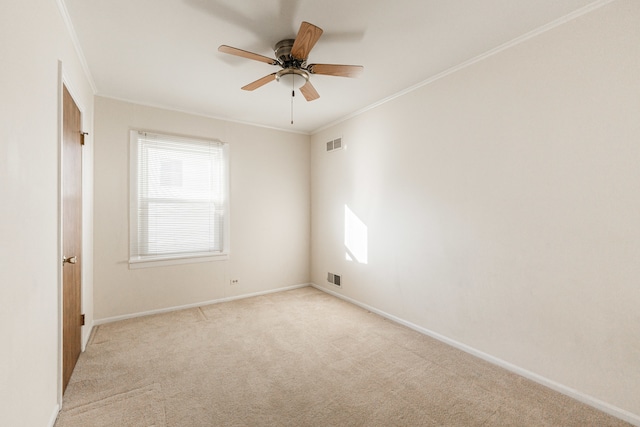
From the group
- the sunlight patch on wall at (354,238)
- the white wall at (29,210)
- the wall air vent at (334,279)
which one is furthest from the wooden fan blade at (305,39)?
the wall air vent at (334,279)

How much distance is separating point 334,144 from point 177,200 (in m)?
2.48

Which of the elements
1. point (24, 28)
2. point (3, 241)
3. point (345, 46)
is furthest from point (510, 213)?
point (24, 28)

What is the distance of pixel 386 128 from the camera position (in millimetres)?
3672

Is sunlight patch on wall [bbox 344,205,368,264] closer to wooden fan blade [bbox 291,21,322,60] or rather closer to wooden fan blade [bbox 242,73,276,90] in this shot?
wooden fan blade [bbox 242,73,276,90]

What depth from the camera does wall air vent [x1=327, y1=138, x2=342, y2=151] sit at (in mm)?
4480

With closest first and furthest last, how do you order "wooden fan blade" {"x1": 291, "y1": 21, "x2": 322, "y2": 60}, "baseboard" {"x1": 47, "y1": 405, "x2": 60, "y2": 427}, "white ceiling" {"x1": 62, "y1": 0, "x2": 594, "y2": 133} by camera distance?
"baseboard" {"x1": 47, "y1": 405, "x2": 60, "y2": 427} < "wooden fan blade" {"x1": 291, "y1": 21, "x2": 322, "y2": 60} < "white ceiling" {"x1": 62, "y1": 0, "x2": 594, "y2": 133}

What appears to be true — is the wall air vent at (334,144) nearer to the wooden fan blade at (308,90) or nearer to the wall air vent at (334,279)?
the wooden fan blade at (308,90)

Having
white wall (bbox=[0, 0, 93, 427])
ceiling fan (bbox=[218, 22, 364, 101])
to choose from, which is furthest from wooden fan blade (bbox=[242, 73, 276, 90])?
white wall (bbox=[0, 0, 93, 427])

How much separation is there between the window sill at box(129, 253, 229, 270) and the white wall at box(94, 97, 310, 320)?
0.20 ft

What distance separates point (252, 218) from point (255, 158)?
0.97m

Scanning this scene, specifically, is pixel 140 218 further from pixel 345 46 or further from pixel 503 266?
pixel 503 266

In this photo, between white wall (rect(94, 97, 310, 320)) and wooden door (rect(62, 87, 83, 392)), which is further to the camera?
white wall (rect(94, 97, 310, 320))

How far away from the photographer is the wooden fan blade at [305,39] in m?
1.89

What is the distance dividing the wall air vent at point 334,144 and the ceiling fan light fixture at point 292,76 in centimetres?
189
